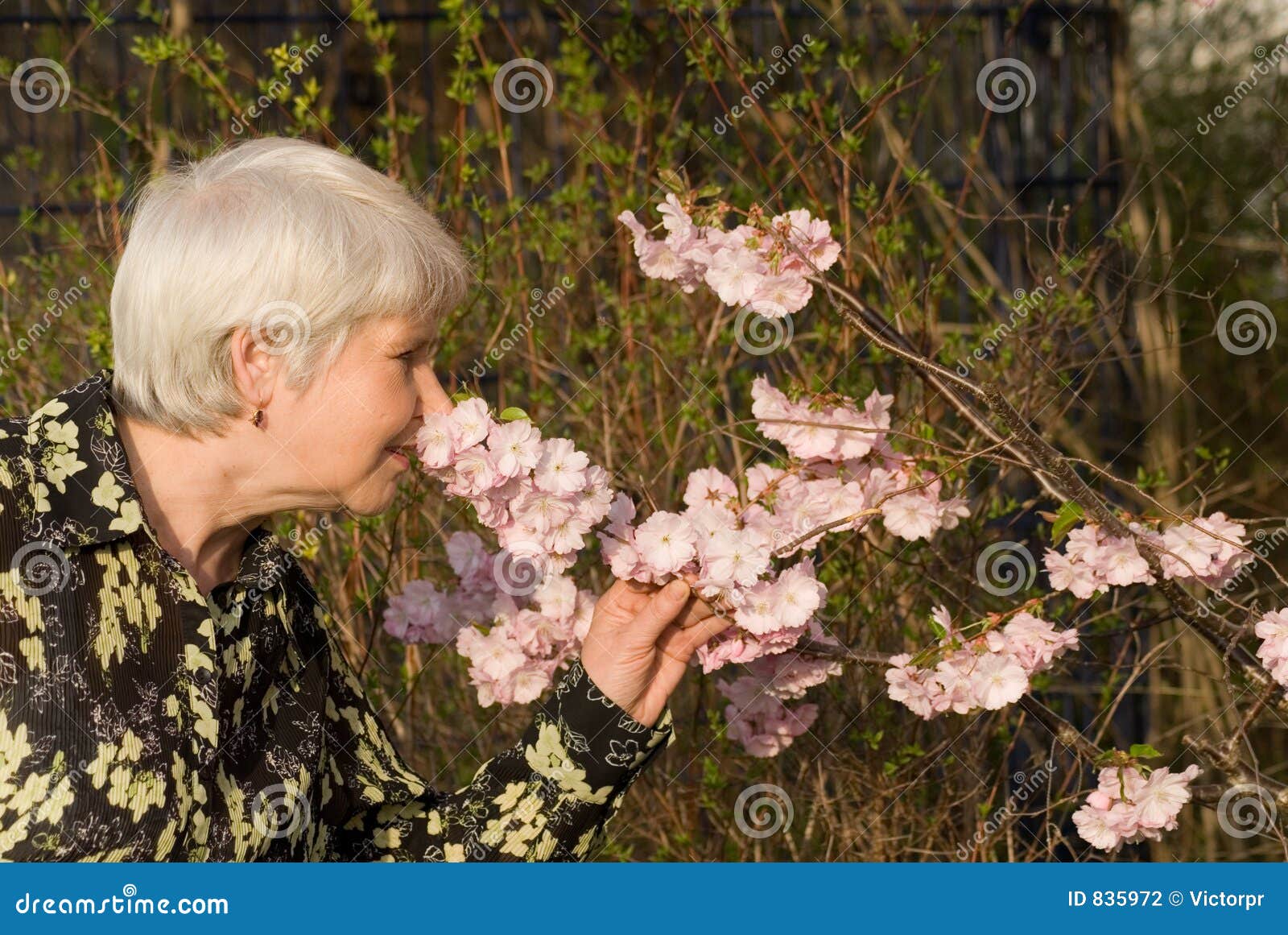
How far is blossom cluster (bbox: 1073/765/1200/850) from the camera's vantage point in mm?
1976

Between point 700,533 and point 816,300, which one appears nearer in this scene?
point 700,533

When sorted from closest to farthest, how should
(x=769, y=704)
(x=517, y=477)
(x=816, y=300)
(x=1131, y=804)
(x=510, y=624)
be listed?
(x=517, y=477)
(x=1131, y=804)
(x=510, y=624)
(x=769, y=704)
(x=816, y=300)

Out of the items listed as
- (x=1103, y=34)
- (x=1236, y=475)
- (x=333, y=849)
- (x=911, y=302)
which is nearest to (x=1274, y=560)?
(x=1236, y=475)

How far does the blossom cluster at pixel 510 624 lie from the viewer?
2230mm

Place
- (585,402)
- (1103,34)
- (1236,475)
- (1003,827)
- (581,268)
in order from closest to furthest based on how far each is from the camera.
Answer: (1003,827) < (585,402) < (581,268) < (1103,34) < (1236,475)

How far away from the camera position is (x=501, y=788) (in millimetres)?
2086

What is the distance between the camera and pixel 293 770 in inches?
77.9

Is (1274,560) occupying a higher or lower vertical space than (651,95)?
lower

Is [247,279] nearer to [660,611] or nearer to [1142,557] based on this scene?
[660,611]

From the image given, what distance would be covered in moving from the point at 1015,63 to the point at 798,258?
287cm

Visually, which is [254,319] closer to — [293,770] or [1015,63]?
[293,770]

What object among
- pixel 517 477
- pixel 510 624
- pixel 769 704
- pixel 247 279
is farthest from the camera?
pixel 769 704

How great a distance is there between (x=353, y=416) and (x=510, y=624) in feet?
1.90

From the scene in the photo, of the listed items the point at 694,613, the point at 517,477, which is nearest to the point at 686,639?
the point at 694,613
